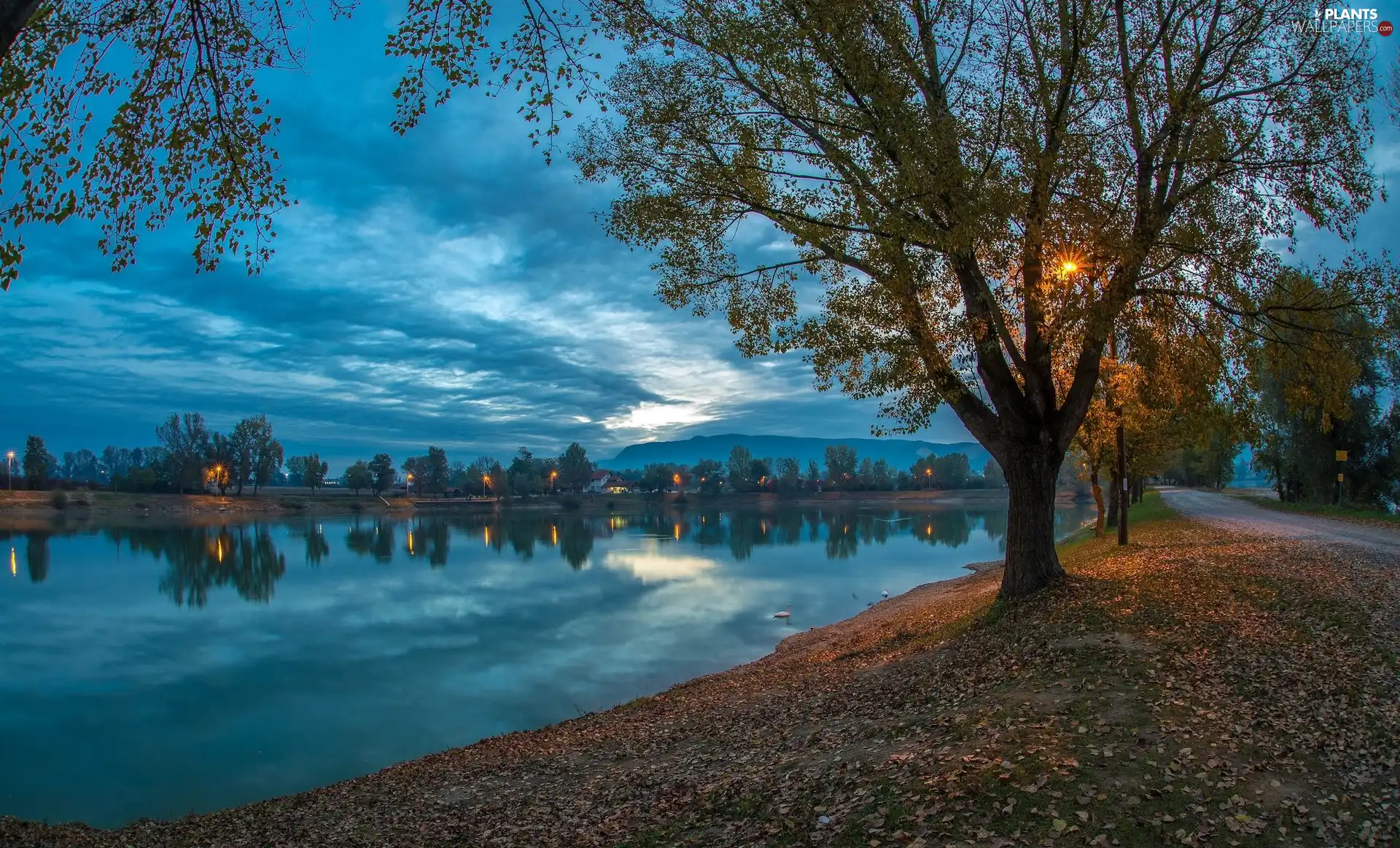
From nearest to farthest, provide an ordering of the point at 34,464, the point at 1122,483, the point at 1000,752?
the point at 1000,752 < the point at 1122,483 < the point at 34,464

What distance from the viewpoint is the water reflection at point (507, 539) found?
51.7 meters

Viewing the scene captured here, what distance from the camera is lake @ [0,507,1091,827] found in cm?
1745

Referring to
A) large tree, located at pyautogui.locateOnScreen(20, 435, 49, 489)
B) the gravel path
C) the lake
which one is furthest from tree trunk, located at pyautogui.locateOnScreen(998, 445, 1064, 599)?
large tree, located at pyautogui.locateOnScreen(20, 435, 49, 489)

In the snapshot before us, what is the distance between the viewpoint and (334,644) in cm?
3000

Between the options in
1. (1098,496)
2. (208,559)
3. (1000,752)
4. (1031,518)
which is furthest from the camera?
(208,559)

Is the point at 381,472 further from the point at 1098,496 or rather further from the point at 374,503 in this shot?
the point at 1098,496

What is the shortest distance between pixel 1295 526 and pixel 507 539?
6826 cm

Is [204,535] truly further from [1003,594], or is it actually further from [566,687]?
[1003,594]

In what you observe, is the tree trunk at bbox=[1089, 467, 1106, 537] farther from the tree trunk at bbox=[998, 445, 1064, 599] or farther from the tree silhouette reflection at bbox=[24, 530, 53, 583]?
the tree silhouette reflection at bbox=[24, 530, 53, 583]

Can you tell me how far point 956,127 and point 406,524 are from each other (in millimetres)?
112906

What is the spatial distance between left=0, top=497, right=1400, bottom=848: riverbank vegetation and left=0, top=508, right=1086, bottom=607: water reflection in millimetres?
33900

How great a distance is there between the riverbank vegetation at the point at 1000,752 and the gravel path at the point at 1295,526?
762 cm

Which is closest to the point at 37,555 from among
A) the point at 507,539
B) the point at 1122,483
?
the point at 507,539

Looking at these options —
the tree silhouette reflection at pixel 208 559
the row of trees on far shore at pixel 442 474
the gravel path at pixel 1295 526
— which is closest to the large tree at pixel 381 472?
the row of trees on far shore at pixel 442 474
